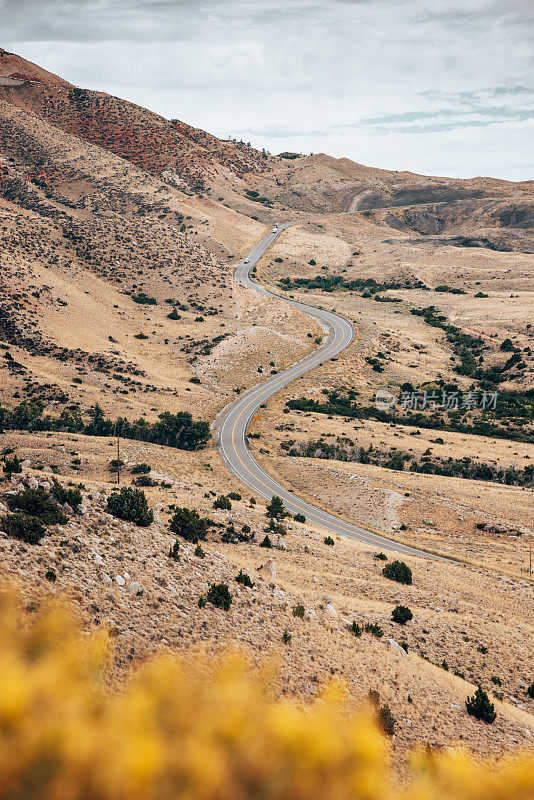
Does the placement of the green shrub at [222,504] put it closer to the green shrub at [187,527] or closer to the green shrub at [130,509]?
the green shrub at [187,527]

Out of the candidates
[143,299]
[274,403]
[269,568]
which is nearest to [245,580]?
[269,568]

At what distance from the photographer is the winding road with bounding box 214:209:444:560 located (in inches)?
1820

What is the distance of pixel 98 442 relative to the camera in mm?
51156

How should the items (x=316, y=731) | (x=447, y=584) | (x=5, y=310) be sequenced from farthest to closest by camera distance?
1. (x=5, y=310)
2. (x=447, y=584)
3. (x=316, y=731)

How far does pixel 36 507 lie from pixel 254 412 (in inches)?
2058

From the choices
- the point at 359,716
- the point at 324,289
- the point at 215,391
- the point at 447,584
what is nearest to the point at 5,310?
the point at 215,391

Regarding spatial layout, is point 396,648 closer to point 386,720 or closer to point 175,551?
point 386,720

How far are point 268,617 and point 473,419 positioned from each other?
62.8 meters

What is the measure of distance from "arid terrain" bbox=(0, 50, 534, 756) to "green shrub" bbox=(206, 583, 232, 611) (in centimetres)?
60

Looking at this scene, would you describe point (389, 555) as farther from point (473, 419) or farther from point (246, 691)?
point (473, 419)

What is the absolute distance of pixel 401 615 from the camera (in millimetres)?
28219

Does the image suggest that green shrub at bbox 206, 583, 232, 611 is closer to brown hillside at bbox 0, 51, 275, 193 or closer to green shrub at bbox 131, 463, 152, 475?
green shrub at bbox 131, 463, 152, 475

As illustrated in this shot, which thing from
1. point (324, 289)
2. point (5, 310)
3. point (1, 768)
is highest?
point (324, 289)

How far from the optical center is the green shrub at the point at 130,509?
89.4 feet
